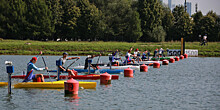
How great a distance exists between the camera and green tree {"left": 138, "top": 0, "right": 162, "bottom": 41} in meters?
107

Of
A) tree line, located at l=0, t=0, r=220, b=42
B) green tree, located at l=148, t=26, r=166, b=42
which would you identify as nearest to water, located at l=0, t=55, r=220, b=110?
tree line, located at l=0, t=0, r=220, b=42

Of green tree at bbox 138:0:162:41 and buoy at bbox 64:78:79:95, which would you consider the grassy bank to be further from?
buoy at bbox 64:78:79:95

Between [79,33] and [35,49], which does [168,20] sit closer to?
[79,33]

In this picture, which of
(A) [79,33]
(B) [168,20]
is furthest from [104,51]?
(B) [168,20]

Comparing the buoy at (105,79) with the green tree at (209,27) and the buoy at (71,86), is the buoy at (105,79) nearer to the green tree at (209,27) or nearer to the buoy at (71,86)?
the buoy at (71,86)

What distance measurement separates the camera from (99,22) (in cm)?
10506

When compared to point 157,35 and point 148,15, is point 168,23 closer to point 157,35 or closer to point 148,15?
point 148,15

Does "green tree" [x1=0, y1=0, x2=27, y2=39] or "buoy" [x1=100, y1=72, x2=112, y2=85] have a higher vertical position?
"green tree" [x1=0, y1=0, x2=27, y2=39]

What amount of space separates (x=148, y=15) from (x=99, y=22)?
13.1 meters

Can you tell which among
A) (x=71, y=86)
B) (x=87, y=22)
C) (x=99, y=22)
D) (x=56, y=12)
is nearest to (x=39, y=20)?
(x=56, y=12)

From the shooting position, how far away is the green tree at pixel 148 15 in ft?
352

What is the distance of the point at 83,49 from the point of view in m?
80.3

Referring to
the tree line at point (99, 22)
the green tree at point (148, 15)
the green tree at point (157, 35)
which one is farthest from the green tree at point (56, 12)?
the green tree at point (157, 35)

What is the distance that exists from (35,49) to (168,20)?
153 ft
